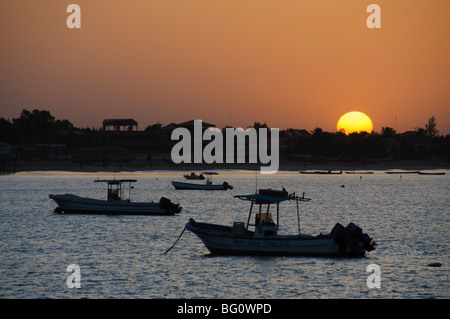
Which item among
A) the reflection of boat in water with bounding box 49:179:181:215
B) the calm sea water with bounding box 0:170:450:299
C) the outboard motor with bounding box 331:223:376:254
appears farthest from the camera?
the reflection of boat in water with bounding box 49:179:181:215

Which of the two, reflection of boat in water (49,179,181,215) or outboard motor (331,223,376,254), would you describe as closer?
outboard motor (331,223,376,254)

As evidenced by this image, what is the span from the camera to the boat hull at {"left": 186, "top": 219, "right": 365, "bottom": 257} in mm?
42219

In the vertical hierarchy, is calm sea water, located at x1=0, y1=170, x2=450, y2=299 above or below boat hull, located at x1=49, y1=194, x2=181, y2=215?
below

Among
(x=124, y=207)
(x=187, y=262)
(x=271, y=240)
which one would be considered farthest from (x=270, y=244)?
(x=124, y=207)

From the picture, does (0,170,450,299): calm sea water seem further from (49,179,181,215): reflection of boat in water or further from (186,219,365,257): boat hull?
(49,179,181,215): reflection of boat in water

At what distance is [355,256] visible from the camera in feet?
146

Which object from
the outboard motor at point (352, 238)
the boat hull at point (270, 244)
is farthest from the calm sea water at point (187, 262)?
the outboard motor at point (352, 238)

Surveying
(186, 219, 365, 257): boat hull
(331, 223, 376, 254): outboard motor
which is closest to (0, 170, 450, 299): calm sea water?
(186, 219, 365, 257): boat hull

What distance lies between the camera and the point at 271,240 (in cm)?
4216

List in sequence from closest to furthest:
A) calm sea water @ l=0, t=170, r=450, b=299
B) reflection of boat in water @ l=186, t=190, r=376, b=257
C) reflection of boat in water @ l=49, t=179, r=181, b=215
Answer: calm sea water @ l=0, t=170, r=450, b=299 → reflection of boat in water @ l=186, t=190, r=376, b=257 → reflection of boat in water @ l=49, t=179, r=181, b=215

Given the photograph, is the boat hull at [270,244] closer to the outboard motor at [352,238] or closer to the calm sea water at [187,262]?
the outboard motor at [352,238]

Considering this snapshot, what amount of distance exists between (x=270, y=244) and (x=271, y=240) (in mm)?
317

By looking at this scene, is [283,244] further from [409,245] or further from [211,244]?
[409,245]

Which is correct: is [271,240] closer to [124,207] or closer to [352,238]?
[352,238]
